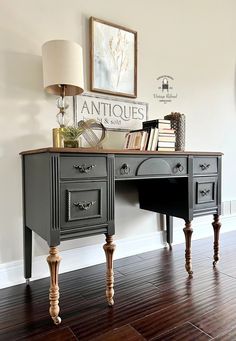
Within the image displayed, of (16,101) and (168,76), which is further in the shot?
(168,76)

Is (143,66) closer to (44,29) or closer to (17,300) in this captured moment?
(44,29)

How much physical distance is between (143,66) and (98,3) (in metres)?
0.57

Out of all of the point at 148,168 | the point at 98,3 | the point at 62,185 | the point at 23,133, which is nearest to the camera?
the point at 62,185

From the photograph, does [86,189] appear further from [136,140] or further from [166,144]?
[166,144]

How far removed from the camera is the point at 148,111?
226 centimetres

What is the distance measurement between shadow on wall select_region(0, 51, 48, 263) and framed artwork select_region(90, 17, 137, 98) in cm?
43

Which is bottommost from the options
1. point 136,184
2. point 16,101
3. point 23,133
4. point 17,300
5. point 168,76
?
point 17,300

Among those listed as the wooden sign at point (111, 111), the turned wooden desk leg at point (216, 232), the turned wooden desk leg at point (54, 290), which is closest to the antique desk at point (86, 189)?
the turned wooden desk leg at point (54, 290)

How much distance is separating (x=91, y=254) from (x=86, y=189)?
820mm

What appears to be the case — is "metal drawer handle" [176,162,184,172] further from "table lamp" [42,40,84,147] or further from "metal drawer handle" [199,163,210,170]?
"table lamp" [42,40,84,147]

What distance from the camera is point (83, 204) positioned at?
136cm

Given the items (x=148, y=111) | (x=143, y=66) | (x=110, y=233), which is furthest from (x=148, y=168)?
(x=143, y=66)

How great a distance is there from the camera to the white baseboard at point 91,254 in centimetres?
170

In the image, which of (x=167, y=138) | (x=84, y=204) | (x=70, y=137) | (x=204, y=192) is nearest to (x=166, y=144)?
(x=167, y=138)
